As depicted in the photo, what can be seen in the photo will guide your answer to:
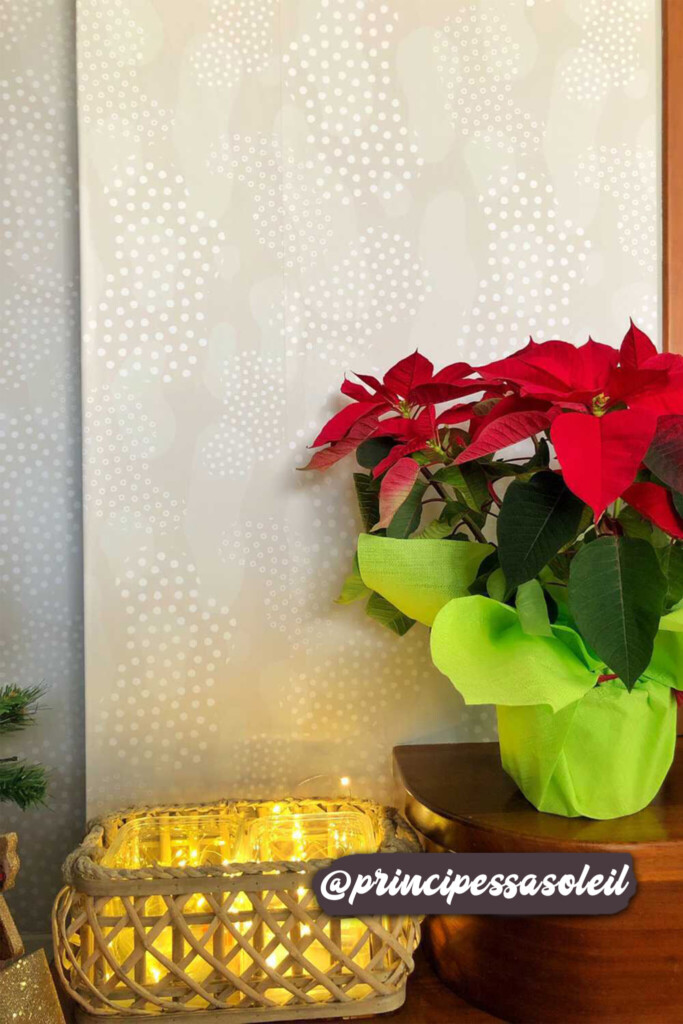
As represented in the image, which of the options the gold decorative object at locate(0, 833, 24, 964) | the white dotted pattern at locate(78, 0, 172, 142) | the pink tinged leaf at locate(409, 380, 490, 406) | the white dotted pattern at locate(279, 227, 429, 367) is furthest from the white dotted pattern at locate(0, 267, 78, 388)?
the gold decorative object at locate(0, 833, 24, 964)

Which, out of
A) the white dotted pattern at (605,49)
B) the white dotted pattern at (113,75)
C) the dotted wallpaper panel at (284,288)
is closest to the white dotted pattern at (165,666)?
the dotted wallpaper panel at (284,288)

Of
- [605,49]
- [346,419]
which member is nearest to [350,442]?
[346,419]

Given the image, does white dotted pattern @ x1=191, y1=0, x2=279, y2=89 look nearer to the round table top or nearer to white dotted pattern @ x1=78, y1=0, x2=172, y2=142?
white dotted pattern @ x1=78, y1=0, x2=172, y2=142

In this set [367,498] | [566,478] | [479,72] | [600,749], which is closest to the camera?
[566,478]

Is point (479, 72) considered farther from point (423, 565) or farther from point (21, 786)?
point (21, 786)

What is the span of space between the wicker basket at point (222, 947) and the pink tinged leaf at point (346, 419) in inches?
18.4

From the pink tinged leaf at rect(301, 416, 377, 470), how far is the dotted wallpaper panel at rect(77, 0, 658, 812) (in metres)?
0.12

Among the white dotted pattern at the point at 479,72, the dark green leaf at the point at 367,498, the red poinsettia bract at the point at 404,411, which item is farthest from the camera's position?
the white dotted pattern at the point at 479,72

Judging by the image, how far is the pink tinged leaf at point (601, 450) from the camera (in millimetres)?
687

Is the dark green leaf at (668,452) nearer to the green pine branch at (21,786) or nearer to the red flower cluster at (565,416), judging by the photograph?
the red flower cluster at (565,416)

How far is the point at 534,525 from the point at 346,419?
0.31 meters

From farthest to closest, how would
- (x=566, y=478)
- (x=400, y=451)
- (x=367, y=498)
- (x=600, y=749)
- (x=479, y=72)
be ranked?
1. (x=479, y=72)
2. (x=367, y=498)
3. (x=400, y=451)
4. (x=600, y=749)
5. (x=566, y=478)

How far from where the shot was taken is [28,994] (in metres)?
0.73

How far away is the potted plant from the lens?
71 centimetres
